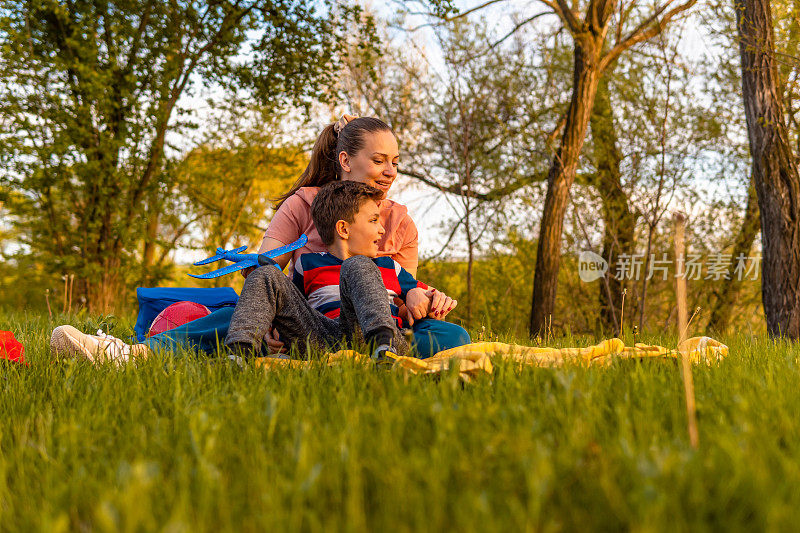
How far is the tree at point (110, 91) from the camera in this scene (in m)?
9.01

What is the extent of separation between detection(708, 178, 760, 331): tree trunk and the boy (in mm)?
6989

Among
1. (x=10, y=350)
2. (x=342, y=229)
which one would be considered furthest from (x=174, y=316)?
(x=342, y=229)

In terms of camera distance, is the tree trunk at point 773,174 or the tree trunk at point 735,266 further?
the tree trunk at point 735,266

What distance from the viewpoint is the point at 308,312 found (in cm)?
320

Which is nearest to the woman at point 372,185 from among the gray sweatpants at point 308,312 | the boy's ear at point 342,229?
the boy's ear at point 342,229

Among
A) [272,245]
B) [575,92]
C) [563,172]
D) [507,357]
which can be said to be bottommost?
[507,357]

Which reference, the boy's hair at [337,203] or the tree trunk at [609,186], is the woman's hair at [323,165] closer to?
the boy's hair at [337,203]

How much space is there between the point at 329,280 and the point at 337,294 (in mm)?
121

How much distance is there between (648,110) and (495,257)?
3048 mm

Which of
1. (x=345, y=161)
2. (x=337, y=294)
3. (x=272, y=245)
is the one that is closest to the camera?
(x=337, y=294)

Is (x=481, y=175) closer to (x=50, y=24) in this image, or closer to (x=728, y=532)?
(x=50, y=24)

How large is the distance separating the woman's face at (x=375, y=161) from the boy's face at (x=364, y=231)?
419 millimetres

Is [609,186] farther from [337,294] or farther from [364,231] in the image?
[337,294]

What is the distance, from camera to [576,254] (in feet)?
31.5
